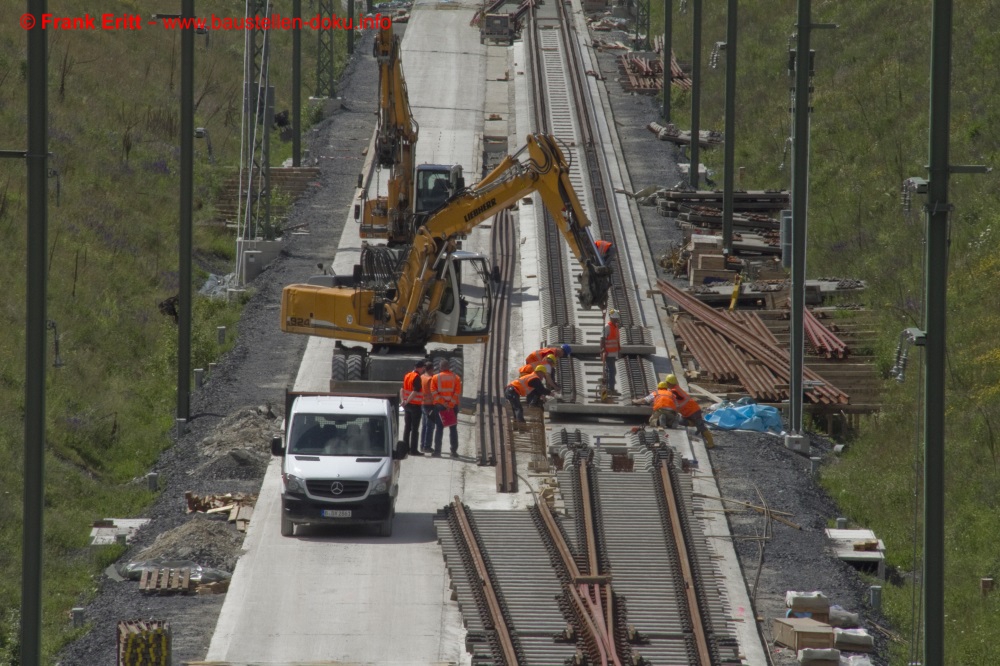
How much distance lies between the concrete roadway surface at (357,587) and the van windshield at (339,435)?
127cm

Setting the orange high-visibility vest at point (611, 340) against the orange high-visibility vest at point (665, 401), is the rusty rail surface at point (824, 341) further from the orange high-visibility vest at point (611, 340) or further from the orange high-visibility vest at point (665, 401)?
the orange high-visibility vest at point (665, 401)

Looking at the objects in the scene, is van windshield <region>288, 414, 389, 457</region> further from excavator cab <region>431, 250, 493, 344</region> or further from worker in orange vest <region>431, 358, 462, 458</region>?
excavator cab <region>431, 250, 493, 344</region>

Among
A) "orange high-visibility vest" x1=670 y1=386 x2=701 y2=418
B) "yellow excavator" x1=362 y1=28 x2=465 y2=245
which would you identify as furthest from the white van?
"yellow excavator" x1=362 y1=28 x2=465 y2=245

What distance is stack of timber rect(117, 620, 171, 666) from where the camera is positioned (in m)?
18.7

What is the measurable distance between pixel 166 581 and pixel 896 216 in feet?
83.1

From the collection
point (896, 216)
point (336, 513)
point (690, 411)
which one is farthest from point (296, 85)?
point (336, 513)

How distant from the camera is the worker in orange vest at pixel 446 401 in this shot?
27969mm

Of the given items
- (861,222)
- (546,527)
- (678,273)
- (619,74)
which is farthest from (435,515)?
(619,74)

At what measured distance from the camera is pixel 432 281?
3105 centimetres

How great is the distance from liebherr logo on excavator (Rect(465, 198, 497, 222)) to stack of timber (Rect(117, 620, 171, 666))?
12.5 meters

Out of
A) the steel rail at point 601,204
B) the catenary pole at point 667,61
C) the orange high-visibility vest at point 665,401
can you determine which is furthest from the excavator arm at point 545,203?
the catenary pole at point 667,61

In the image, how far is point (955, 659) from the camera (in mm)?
21625

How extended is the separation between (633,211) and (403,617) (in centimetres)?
2799

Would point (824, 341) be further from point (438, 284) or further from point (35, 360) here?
point (35, 360)
